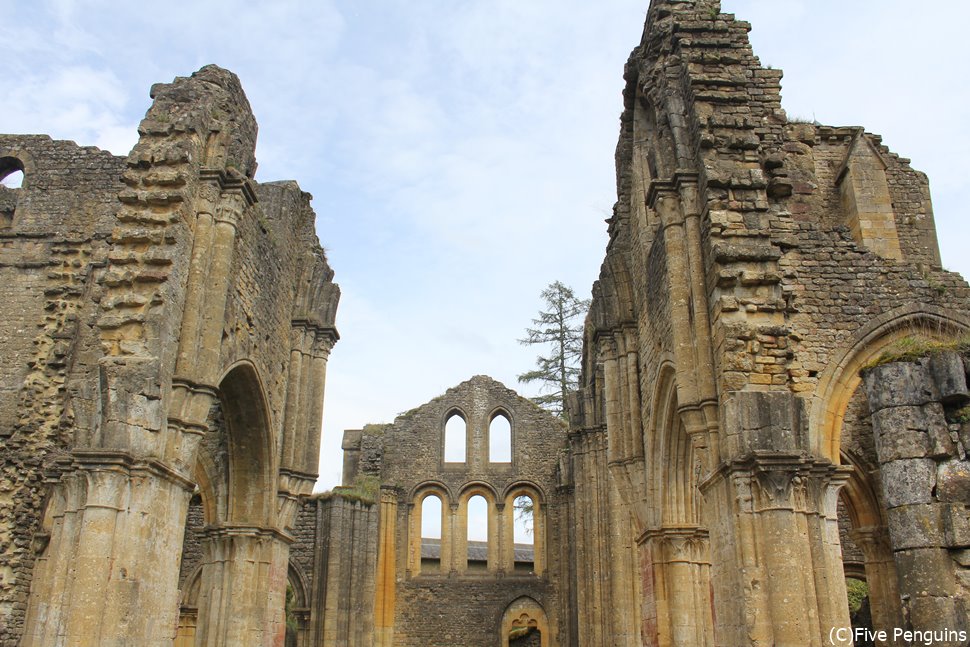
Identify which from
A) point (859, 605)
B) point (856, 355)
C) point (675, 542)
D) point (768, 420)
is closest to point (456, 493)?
point (859, 605)

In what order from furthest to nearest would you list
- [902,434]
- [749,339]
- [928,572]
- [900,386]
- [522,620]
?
[522,620] < [749,339] < [900,386] < [902,434] < [928,572]

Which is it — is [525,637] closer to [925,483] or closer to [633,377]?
[633,377]

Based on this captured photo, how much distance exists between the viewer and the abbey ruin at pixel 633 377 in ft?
24.5

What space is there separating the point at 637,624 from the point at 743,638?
6273 millimetres

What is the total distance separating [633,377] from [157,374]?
7.03 metres

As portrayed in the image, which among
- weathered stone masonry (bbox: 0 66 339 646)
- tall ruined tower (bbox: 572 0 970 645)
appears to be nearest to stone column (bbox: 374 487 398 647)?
tall ruined tower (bbox: 572 0 970 645)

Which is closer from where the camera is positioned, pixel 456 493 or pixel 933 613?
pixel 933 613

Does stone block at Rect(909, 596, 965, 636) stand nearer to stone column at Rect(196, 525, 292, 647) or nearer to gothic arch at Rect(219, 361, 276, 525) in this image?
stone column at Rect(196, 525, 292, 647)

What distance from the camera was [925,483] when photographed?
6.31 m

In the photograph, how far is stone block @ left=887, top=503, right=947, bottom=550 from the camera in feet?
20.1

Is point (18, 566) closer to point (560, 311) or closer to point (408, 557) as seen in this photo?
point (408, 557)

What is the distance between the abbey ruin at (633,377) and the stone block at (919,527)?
0.02m

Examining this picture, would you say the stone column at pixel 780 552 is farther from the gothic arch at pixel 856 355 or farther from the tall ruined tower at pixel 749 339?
the gothic arch at pixel 856 355

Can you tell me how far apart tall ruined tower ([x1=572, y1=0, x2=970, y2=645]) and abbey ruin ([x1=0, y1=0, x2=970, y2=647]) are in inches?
1.3
